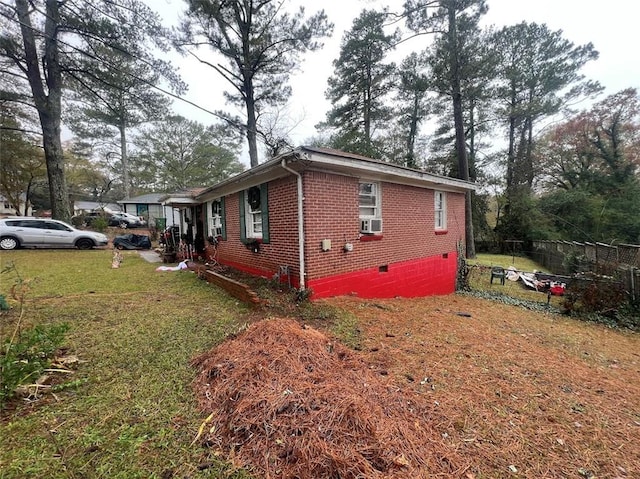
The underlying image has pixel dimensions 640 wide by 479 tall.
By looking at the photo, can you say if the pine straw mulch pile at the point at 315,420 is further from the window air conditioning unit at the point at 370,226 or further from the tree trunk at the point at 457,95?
the tree trunk at the point at 457,95

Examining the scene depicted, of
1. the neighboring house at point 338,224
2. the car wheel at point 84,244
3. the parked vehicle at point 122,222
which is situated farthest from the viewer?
the parked vehicle at point 122,222

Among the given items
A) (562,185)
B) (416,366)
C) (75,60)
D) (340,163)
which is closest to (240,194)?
(340,163)

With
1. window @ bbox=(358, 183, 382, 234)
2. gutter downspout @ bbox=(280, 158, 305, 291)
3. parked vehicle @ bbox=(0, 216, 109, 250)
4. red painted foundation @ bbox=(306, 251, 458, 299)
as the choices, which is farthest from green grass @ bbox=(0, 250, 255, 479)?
parked vehicle @ bbox=(0, 216, 109, 250)

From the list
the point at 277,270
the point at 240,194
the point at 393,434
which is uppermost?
the point at 240,194

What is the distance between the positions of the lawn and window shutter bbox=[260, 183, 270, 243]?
168 centimetres

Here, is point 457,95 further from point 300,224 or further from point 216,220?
point 300,224

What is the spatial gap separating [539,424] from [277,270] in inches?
185

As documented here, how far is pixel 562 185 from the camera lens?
2139 centimetres

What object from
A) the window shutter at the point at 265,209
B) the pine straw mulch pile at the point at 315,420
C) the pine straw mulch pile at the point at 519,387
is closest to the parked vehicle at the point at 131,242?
the window shutter at the point at 265,209

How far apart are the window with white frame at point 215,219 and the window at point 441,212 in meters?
7.06

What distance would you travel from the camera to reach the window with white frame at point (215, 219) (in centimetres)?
910

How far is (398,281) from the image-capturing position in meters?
7.33

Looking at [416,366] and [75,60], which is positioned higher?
[75,60]

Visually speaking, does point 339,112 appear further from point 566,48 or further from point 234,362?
point 234,362
